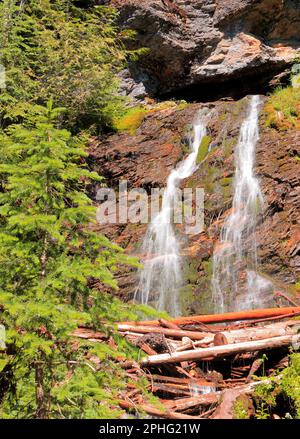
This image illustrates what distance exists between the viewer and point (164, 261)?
11.0 metres

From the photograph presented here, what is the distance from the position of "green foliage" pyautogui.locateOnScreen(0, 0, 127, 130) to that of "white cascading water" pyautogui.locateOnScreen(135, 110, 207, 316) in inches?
195

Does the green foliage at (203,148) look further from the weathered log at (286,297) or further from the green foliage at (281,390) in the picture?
the green foliage at (281,390)

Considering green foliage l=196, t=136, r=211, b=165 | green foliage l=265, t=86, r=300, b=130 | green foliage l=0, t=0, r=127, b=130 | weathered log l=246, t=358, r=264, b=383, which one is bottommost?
weathered log l=246, t=358, r=264, b=383

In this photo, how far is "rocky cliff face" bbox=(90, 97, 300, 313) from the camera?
33.6ft

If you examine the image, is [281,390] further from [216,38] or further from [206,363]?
[216,38]

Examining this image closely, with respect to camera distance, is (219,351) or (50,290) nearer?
(50,290)

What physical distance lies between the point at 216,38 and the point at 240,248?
450 inches

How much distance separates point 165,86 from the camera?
20047 mm

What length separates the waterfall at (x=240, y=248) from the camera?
972 centimetres

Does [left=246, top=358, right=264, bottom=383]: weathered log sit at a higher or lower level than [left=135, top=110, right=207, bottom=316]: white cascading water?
lower

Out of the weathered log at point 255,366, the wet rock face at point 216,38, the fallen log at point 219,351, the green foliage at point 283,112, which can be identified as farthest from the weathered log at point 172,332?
the wet rock face at point 216,38

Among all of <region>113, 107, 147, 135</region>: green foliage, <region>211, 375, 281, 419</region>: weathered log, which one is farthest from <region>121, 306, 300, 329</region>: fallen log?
<region>113, 107, 147, 135</region>: green foliage

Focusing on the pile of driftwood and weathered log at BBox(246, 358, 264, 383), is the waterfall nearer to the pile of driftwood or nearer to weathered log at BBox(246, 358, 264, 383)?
the pile of driftwood

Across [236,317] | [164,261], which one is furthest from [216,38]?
[236,317]
